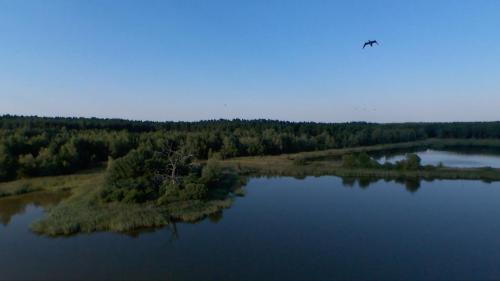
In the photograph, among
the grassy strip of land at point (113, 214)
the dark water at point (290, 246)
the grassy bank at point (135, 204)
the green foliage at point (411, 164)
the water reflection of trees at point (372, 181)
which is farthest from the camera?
the green foliage at point (411, 164)

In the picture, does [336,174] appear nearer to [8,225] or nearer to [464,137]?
[8,225]

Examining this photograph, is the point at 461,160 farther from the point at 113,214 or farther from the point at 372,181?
the point at 113,214

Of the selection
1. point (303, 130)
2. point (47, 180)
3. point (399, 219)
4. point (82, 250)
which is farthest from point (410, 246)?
point (303, 130)

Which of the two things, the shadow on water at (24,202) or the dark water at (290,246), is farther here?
the shadow on water at (24,202)

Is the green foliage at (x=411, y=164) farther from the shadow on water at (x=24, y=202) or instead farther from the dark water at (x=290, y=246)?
the shadow on water at (x=24, y=202)

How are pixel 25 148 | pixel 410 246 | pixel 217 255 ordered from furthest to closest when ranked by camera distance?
pixel 25 148 < pixel 410 246 < pixel 217 255

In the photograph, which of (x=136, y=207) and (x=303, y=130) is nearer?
(x=136, y=207)

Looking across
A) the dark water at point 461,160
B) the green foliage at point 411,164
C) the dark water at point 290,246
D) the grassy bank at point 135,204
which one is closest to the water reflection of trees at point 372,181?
the grassy bank at point 135,204

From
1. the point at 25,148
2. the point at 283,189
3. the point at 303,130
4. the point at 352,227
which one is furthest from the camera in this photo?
the point at 303,130
